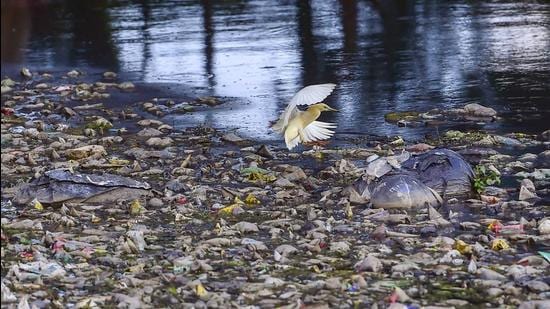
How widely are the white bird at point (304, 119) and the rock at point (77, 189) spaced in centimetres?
121

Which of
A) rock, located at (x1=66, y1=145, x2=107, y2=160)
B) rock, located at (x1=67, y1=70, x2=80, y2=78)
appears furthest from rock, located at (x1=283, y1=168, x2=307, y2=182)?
rock, located at (x1=67, y1=70, x2=80, y2=78)

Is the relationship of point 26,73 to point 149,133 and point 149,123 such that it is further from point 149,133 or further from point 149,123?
point 149,133

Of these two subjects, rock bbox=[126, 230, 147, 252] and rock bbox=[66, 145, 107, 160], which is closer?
rock bbox=[126, 230, 147, 252]

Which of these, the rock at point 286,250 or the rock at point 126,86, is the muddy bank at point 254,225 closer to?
the rock at point 286,250

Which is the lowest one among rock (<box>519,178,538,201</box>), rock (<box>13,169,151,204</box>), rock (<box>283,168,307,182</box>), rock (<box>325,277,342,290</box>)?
rock (<box>283,168,307,182</box>)

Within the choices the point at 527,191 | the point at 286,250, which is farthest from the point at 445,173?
the point at 286,250

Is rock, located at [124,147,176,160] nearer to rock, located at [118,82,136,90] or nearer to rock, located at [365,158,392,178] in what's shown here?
rock, located at [365,158,392,178]

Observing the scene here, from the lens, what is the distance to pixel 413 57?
12086 mm

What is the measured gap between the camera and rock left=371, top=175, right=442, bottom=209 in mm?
6379

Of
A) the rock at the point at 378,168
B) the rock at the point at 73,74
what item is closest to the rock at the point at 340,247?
the rock at the point at 378,168

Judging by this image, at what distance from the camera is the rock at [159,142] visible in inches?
337

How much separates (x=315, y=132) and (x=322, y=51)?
5.25 m

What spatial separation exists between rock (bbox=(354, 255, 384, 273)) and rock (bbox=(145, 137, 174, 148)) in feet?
11.7

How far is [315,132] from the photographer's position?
25.7 ft
